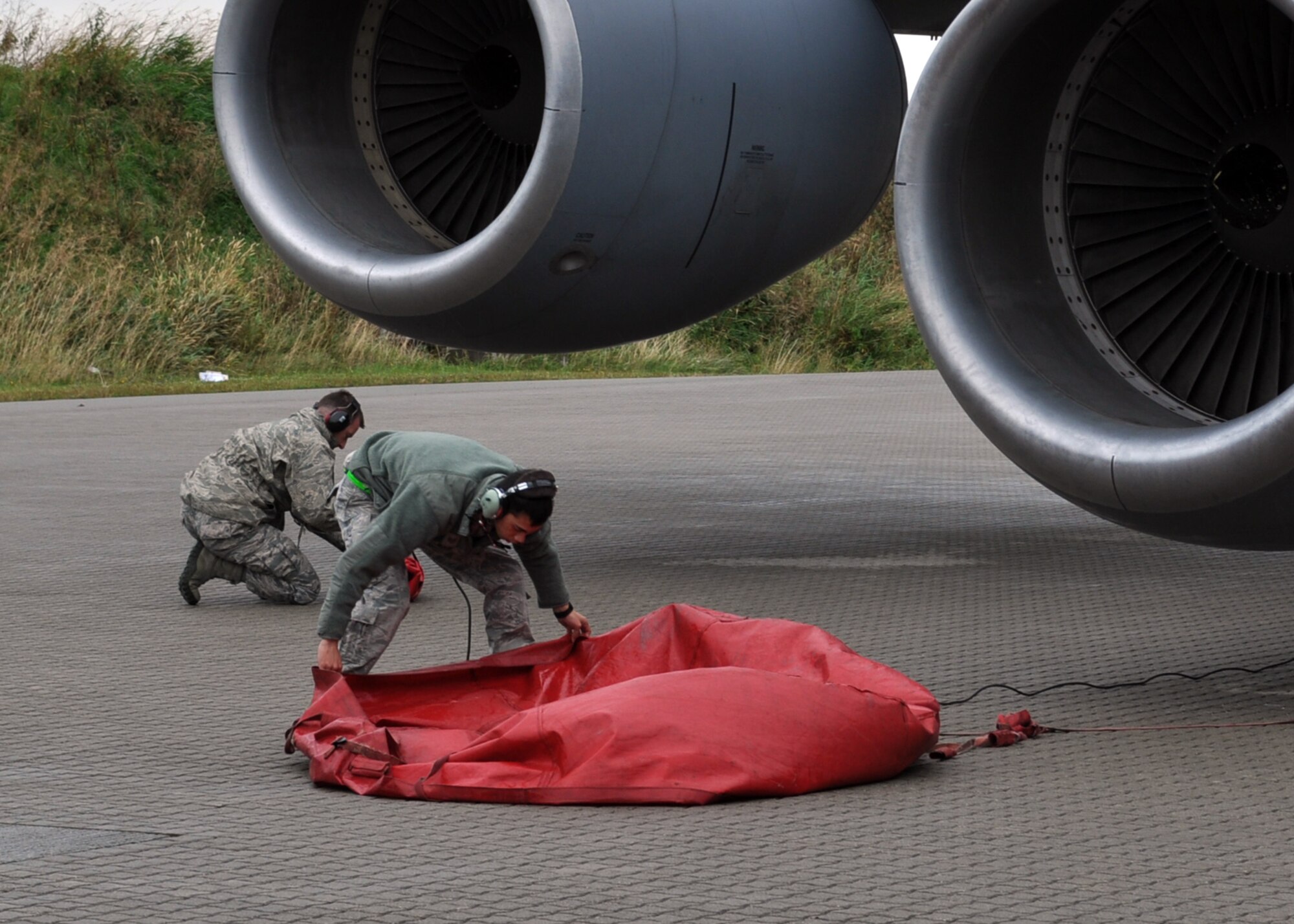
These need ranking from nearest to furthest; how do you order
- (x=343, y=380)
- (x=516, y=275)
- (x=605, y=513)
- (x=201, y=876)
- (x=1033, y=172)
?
(x=201, y=876), (x=1033, y=172), (x=516, y=275), (x=605, y=513), (x=343, y=380)

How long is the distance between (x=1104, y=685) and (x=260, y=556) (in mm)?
3636

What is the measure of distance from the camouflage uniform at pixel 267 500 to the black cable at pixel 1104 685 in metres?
3.11

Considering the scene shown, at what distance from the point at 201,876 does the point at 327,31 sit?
5.08 metres

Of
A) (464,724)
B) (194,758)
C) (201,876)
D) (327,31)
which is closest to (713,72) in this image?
(327,31)

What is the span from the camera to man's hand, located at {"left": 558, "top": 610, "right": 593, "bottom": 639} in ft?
19.3

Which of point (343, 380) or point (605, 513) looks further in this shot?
point (343, 380)

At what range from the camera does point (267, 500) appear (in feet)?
27.0

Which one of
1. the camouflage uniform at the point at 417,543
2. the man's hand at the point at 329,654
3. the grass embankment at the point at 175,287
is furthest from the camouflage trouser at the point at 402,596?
the grass embankment at the point at 175,287

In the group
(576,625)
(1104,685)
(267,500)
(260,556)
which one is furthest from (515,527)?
(267,500)

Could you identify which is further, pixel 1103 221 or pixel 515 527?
pixel 1103 221

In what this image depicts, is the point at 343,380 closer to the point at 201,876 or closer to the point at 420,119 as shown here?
the point at 420,119

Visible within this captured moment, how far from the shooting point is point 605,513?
10836mm

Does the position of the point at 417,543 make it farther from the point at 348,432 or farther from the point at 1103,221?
the point at 1103,221

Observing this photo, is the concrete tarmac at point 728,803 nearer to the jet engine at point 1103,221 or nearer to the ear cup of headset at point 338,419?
the ear cup of headset at point 338,419
